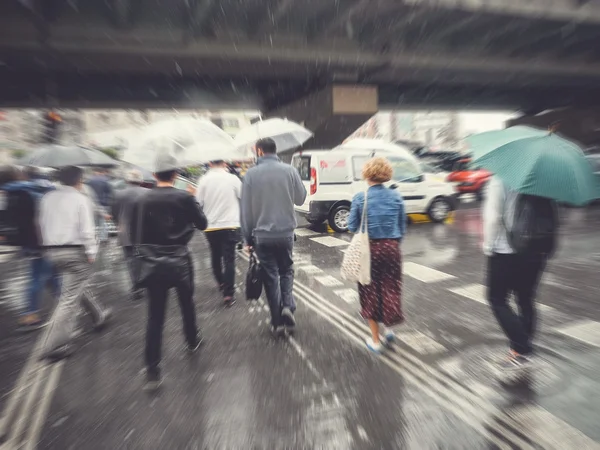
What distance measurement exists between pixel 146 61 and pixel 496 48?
15.0 m

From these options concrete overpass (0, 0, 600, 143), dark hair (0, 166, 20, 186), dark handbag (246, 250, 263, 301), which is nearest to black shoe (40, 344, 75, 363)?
dark handbag (246, 250, 263, 301)

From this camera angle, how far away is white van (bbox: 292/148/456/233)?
35.2 feet

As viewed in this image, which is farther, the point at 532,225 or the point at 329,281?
the point at 329,281

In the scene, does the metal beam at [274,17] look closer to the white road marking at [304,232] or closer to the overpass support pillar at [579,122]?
the white road marking at [304,232]

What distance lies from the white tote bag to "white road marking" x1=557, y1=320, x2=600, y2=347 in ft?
7.53

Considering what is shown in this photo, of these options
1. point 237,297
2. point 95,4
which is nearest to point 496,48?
point 95,4

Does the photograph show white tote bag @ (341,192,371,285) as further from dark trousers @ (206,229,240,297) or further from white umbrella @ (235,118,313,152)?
white umbrella @ (235,118,313,152)

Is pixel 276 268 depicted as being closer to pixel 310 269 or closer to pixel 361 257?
pixel 361 257

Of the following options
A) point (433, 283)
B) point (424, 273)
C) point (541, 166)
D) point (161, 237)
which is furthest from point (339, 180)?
point (541, 166)

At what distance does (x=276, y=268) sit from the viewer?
4.37 metres

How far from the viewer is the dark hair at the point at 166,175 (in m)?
3.38

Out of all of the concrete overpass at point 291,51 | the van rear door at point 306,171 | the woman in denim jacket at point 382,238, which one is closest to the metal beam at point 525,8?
the concrete overpass at point 291,51

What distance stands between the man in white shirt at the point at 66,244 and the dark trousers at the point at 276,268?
68.4 inches

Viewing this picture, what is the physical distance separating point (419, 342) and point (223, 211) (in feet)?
9.21
